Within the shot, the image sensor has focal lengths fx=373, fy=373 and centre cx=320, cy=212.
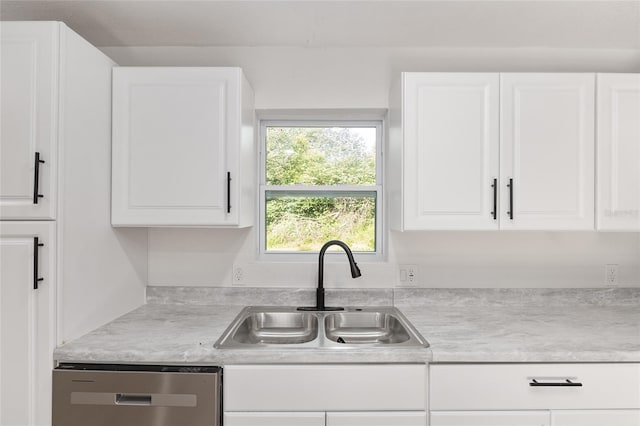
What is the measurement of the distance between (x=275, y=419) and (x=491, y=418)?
778mm

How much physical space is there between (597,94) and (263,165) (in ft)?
5.58

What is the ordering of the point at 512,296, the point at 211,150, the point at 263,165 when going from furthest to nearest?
the point at 263,165 < the point at 512,296 < the point at 211,150

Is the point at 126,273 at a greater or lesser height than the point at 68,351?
greater

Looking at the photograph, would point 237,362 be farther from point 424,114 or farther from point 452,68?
point 452,68

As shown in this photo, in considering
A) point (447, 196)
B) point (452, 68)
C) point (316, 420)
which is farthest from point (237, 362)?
point (452, 68)

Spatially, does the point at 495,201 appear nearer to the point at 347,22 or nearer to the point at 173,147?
the point at 347,22

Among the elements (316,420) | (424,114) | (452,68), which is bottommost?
(316,420)

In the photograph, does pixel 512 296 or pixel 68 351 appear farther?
pixel 512 296

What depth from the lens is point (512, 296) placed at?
204 centimetres

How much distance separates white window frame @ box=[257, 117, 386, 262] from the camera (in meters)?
2.17

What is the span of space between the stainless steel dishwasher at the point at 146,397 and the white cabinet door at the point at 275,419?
0.06 meters

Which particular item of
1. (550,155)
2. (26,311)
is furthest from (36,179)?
(550,155)

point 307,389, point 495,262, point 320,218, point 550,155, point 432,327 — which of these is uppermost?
point 550,155

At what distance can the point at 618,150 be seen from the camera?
5.62ft
